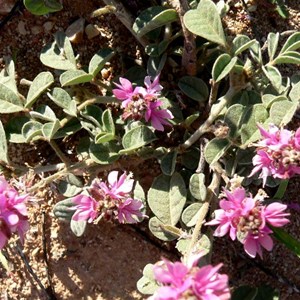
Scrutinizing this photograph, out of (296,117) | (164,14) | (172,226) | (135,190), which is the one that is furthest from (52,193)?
(296,117)

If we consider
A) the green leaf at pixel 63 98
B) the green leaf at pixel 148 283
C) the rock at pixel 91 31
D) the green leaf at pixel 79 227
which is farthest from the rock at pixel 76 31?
→ the green leaf at pixel 148 283

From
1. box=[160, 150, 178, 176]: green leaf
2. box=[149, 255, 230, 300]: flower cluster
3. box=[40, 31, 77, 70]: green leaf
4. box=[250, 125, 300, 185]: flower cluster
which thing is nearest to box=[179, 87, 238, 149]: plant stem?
box=[160, 150, 178, 176]: green leaf

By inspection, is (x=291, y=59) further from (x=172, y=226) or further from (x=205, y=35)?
(x=172, y=226)

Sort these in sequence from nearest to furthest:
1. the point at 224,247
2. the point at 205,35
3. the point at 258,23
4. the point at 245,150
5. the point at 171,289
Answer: the point at 171,289, the point at 205,35, the point at 245,150, the point at 224,247, the point at 258,23

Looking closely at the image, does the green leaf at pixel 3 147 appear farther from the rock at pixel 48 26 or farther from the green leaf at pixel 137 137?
the rock at pixel 48 26

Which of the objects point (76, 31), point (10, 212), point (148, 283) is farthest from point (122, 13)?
point (148, 283)

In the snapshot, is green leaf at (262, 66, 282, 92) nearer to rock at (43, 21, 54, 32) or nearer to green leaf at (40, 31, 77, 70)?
green leaf at (40, 31, 77, 70)
